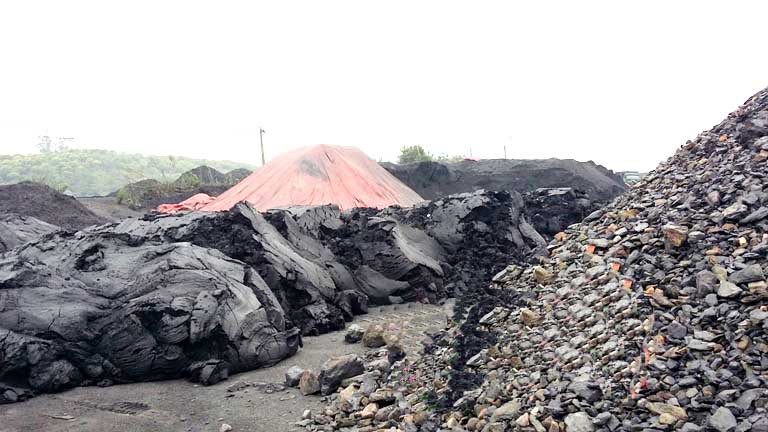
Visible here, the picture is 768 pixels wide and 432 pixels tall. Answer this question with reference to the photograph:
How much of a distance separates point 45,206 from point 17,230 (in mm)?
8301

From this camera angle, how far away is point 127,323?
275 inches

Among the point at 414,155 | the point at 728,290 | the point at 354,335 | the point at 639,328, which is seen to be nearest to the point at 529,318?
the point at 639,328

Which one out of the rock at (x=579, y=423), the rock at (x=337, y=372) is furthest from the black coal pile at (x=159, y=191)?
the rock at (x=579, y=423)

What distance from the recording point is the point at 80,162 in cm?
5056

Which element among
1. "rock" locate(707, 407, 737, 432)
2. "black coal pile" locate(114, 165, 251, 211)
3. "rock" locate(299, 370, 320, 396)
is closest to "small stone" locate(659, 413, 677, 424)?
"rock" locate(707, 407, 737, 432)

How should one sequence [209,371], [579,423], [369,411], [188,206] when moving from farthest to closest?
[188,206] < [209,371] < [369,411] < [579,423]

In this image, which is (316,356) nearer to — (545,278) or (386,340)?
(386,340)

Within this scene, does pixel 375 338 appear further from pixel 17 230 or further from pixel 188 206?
pixel 188 206

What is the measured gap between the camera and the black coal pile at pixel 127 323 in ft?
21.4

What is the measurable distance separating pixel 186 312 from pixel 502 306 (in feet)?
12.1

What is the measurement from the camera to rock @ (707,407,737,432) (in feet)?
10.6

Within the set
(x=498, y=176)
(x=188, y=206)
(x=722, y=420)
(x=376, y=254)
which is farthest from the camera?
(x=498, y=176)

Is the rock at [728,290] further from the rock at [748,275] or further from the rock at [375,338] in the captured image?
the rock at [375,338]

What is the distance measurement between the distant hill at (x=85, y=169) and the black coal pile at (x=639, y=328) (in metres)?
36.5
